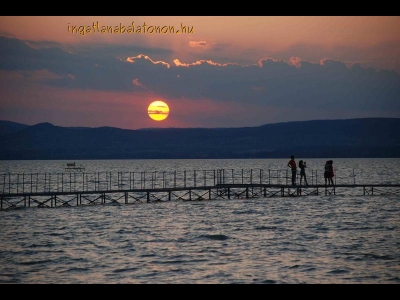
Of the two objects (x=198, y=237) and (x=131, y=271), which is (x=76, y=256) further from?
(x=198, y=237)

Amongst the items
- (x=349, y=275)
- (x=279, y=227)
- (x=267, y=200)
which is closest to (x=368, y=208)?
(x=267, y=200)

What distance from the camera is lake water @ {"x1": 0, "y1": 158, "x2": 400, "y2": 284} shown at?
19.9m

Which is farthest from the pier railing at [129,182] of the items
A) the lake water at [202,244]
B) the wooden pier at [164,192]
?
the lake water at [202,244]

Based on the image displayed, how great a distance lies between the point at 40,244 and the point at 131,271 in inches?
348

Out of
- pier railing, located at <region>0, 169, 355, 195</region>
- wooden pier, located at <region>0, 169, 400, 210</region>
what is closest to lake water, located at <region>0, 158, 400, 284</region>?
wooden pier, located at <region>0, 169, 400, 210</region>

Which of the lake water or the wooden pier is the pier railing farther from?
the lake water

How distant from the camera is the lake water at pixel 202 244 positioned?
65.3 feet

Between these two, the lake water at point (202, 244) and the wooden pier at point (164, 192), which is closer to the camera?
the lake water at point (202, 244)

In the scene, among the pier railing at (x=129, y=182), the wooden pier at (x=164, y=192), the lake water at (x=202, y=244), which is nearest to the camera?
the lake water at (x=202, y=244)

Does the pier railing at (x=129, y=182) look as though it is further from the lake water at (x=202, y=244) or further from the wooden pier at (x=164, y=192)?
the lake water at (x=202, y=244)

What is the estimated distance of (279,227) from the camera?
33.8m
